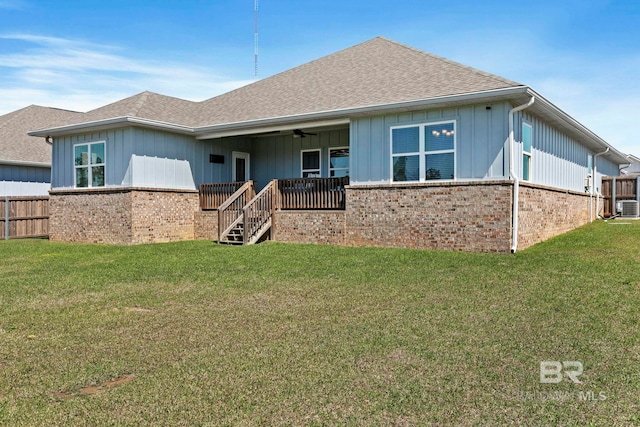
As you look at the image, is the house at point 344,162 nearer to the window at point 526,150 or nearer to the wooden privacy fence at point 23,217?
the window at point 526,150

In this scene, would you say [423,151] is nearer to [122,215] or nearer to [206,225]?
[206,225]

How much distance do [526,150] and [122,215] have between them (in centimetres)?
1189

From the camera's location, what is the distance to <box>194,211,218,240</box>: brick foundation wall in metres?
16.6

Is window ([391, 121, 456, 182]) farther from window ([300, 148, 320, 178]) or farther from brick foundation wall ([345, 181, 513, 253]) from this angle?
window ([300, 148, 320, 178])

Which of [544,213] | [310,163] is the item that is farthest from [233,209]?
[544,213]

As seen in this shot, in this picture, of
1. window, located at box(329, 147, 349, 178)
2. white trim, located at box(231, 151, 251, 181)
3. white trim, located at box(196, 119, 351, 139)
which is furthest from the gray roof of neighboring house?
window, located at box(329, 147, 349, 178)

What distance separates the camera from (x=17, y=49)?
58.0 ft

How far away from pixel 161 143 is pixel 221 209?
3458 mm

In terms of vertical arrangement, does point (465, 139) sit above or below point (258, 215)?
above

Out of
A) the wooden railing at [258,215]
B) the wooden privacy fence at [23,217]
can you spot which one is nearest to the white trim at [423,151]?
the wooden railing at [258,215]

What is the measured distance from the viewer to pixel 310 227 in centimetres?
1423

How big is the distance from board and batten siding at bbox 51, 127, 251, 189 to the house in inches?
1.7

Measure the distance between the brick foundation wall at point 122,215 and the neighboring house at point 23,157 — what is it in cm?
562

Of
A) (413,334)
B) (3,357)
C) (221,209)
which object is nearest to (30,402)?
(3,357)
